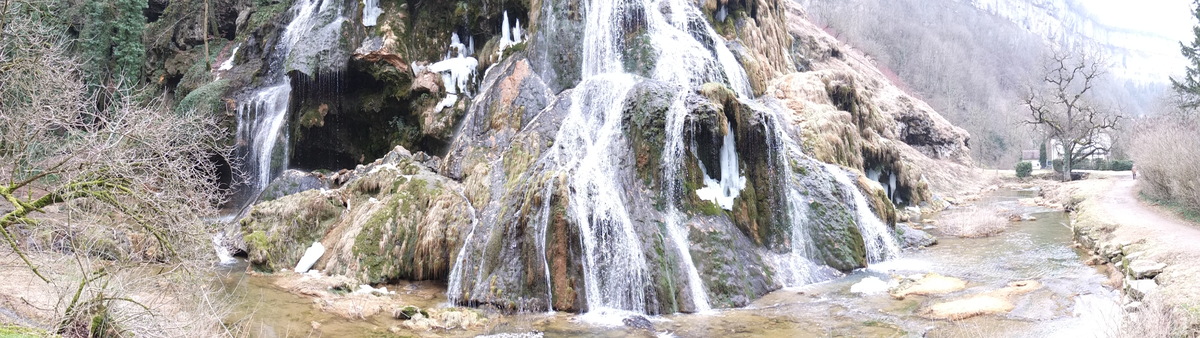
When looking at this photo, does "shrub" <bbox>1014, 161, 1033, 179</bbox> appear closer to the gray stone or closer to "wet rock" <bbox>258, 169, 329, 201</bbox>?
the gray stone

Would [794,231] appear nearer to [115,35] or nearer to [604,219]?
[604,219]

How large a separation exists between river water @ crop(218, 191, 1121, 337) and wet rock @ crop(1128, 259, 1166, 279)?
41 centimetres

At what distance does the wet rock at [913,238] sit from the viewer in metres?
15.7

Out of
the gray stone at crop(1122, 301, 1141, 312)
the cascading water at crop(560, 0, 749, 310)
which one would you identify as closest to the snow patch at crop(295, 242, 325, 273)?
the cascading water at crop(560, 0, 749, 310)

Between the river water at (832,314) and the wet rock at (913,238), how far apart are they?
2292 mm

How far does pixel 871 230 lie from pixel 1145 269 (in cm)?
505

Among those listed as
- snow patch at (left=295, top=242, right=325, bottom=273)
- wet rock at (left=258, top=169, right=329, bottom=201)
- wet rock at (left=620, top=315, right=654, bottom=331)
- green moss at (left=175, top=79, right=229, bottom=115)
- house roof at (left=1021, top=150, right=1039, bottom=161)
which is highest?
green moss at (left=175, top=79, right=229, bottom=115)

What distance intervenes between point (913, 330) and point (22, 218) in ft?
33.3

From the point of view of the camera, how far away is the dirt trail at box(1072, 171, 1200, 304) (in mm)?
8977

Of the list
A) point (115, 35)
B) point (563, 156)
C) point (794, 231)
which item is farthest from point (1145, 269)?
point (115, 35)

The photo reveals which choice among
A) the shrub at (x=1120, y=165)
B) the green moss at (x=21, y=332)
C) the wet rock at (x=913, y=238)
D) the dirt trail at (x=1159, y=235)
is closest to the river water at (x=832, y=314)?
the dirt trail at (x=1159, y=235)

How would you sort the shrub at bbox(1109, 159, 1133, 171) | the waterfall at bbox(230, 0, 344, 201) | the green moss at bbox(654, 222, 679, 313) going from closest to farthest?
the green moss at bbox(654, 222, 679, 313), the waterfall at bbox(230, 0, 344, 201), the shrub at bbox(1109, 159, 1133, 171)

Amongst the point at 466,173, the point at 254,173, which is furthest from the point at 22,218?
the point at 254,173

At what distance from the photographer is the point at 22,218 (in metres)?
6.75
